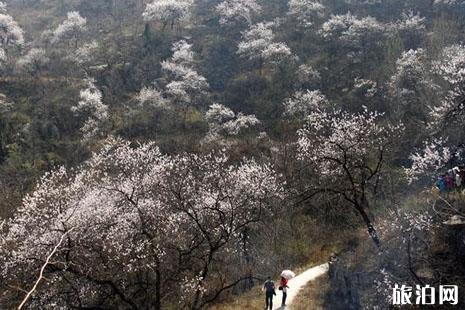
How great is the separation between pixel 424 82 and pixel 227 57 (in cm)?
3383

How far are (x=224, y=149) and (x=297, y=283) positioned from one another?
41.8 feet

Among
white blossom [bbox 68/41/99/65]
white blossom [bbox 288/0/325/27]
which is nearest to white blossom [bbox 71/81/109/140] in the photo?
white blossom [bbox 68/41/99/65]

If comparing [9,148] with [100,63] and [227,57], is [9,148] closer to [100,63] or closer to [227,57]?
[100,63]

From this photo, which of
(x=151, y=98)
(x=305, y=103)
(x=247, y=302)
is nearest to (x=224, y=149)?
(x=247, y=302)

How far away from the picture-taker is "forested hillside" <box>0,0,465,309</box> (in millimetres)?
20625

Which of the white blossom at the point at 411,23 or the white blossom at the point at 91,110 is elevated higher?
the white blossom at the point at 411,23

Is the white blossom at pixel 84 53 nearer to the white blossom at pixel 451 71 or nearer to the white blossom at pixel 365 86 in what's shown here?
the white blossom at pixel 365 86

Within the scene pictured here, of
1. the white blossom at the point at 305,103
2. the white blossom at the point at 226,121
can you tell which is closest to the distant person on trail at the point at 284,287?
the white blossom at the point at 226,121

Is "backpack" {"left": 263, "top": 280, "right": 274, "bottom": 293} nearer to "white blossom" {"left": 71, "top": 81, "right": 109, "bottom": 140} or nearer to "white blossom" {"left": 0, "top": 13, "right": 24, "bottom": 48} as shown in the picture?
"white blossom" {"left": 71, "top": 81, "right": 109, "bottom": 140}

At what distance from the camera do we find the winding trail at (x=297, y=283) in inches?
878

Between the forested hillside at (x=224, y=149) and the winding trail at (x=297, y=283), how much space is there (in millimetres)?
1595

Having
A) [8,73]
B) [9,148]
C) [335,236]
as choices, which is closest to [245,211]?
[335,236]

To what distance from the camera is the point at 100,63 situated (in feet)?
248

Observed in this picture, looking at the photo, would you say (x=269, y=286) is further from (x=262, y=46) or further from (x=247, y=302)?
(x=262, y=46)
